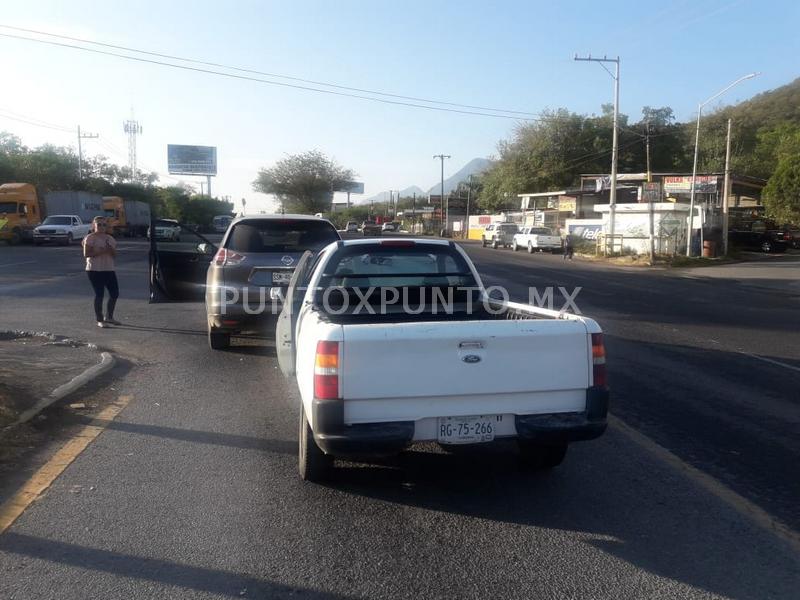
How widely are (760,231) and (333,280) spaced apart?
141 ft

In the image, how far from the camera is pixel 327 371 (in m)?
4.30

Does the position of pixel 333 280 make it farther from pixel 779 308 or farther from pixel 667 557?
pixel 779 308

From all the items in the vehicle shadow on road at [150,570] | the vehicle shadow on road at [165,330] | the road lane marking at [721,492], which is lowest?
the road lane marking at [721,492]

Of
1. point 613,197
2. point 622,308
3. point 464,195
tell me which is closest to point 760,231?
point 613,197

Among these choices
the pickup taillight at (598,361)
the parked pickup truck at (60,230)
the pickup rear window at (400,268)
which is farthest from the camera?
the parked pickup truck at (60,230)

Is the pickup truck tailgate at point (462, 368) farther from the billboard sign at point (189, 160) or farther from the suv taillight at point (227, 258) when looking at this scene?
the billboard sign at point (189, 160)

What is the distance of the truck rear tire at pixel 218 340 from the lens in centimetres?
986

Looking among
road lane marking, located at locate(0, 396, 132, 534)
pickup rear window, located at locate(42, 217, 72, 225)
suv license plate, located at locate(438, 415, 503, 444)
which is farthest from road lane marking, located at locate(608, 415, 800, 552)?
pickup rear window, located at locate(42, 217, 72, 225)

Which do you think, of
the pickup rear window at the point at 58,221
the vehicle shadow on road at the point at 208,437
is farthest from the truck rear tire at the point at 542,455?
the pickup rear window at the point at 58,221

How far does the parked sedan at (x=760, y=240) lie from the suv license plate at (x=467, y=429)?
4304cm

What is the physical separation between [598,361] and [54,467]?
3.86 meters

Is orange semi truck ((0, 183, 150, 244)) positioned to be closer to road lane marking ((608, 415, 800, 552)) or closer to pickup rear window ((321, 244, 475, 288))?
pickup rear window ((321, 244, 475, 288))

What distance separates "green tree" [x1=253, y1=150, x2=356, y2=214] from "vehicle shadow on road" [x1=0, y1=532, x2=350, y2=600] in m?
57.2

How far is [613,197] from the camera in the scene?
3662 cm
